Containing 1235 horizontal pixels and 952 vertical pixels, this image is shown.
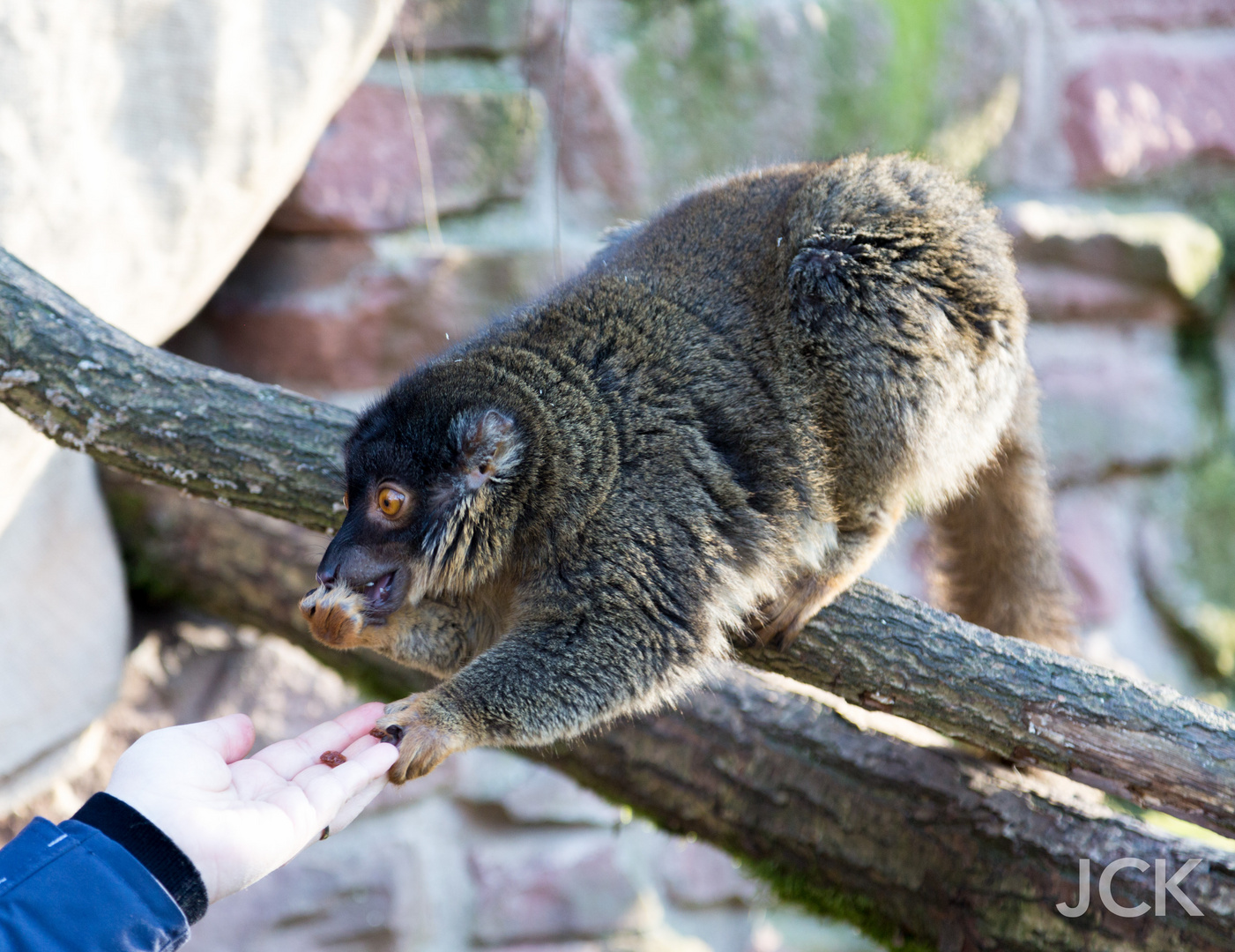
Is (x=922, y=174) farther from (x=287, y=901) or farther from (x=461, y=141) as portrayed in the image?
(x=287, y=901)

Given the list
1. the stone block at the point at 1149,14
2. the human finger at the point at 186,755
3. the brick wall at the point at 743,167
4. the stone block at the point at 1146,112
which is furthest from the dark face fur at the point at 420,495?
the stone block at the point at 1149,14

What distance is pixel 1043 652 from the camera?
8.00ft

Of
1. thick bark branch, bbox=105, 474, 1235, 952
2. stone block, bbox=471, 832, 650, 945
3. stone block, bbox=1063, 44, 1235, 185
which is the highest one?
stone block, bbox=1063, 44, 1235, 185

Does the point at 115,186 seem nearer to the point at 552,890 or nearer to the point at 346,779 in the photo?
the point at 346,779

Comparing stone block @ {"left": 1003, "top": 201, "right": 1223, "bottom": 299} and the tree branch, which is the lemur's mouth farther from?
stone block @ {"left": 1003, "top": 201, "right": 1223, "bottom": 299}

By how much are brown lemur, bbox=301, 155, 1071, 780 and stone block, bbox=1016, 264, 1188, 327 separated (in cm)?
161

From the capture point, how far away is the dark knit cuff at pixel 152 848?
65.5 inches

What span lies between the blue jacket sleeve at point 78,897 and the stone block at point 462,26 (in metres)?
2.93

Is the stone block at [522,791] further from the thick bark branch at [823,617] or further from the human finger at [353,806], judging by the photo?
the human finger at [353,806]

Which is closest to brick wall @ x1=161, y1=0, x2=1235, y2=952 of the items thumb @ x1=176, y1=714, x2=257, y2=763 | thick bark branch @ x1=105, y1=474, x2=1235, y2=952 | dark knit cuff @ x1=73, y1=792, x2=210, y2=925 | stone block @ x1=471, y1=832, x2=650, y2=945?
stone block @ x1=471, y1=832, x2=650, y2=945

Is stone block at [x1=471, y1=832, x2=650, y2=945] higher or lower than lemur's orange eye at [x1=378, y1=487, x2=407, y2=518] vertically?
lower

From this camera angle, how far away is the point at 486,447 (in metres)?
2.54

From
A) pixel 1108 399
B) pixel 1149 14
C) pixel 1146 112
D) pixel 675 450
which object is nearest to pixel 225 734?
pixel 675 450

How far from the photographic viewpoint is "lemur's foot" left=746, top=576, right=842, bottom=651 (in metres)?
2.57
